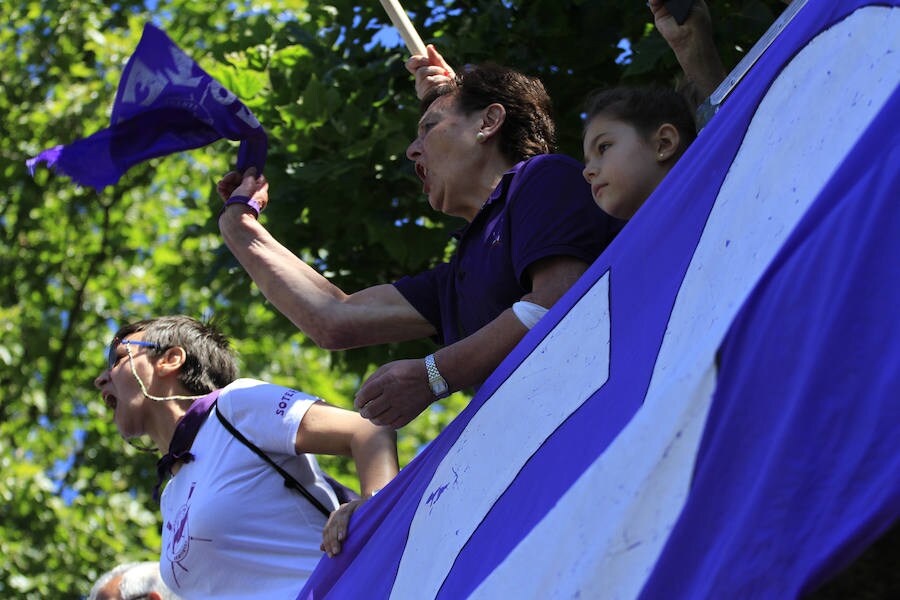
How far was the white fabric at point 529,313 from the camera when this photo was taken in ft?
8.29

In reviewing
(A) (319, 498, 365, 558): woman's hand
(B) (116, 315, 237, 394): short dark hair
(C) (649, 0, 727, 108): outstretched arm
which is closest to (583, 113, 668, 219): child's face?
(C) (649, 0, 727, 108): outstretched arm

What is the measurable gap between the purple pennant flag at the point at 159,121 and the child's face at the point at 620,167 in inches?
38.3

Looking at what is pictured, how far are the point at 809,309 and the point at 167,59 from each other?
6.98ft

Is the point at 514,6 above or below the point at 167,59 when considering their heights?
below

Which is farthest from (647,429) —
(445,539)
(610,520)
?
(445,539)

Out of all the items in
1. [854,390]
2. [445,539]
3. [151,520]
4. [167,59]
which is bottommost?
[151,520]

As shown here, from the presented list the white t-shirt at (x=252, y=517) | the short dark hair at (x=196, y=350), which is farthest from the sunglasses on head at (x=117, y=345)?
the white t-shirt at (x=252, y=517)

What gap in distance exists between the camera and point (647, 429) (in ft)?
5.58

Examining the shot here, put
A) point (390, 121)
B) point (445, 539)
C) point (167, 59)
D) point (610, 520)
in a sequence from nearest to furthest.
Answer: point (610, 520) < point (445, 539) < point (167, 59) < point (390, 121)

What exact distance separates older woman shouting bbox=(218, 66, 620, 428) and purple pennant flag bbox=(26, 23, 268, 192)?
0.13 meters

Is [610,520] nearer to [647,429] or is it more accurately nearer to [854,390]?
[647,429]

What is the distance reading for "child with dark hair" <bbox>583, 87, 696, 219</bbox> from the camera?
2.56 meters

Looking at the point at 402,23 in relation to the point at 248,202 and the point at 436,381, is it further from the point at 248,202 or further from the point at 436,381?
the point at 436,381

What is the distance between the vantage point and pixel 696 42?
2.77 m
